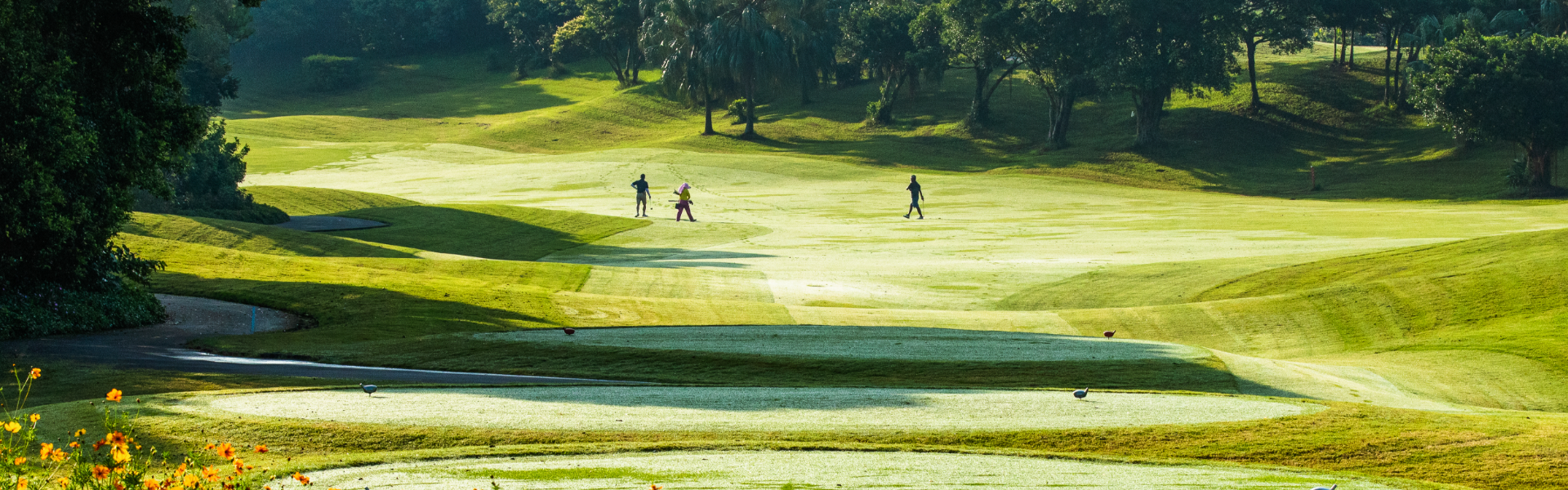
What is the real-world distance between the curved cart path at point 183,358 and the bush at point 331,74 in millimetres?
122284

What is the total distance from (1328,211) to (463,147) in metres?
68.9

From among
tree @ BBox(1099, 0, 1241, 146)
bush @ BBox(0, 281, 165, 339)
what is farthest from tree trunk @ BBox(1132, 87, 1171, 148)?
bush @ BBox(0, 281, 165, 339)

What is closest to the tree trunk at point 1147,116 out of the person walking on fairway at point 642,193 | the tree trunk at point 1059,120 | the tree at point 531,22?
the tree trunk at point 1059,120

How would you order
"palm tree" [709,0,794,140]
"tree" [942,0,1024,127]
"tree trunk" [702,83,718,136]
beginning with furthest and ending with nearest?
"tree trunk" [702,83,718,136], "palm tree" [709,0,794,140], "tree" [942,0,1024,127]

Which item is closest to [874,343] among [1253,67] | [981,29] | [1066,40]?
[981,29]

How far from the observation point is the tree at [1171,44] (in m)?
77.4

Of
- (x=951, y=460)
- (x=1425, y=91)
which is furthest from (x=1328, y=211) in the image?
(x=951, y=460)

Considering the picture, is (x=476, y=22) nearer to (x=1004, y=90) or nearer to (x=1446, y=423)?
A: (x=1004, y=90)

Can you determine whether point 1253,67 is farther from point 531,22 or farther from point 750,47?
point 531,22

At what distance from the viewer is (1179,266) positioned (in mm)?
33688

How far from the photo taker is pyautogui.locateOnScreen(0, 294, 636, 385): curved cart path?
17.1m

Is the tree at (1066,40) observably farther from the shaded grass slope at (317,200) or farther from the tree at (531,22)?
the tree at (531,22)

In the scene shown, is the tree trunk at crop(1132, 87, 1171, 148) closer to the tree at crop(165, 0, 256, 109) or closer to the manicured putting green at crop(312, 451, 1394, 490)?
the tree at crop(165, 0, 256, 109)

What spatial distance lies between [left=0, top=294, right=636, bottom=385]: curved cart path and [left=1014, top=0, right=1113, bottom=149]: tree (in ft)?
224
